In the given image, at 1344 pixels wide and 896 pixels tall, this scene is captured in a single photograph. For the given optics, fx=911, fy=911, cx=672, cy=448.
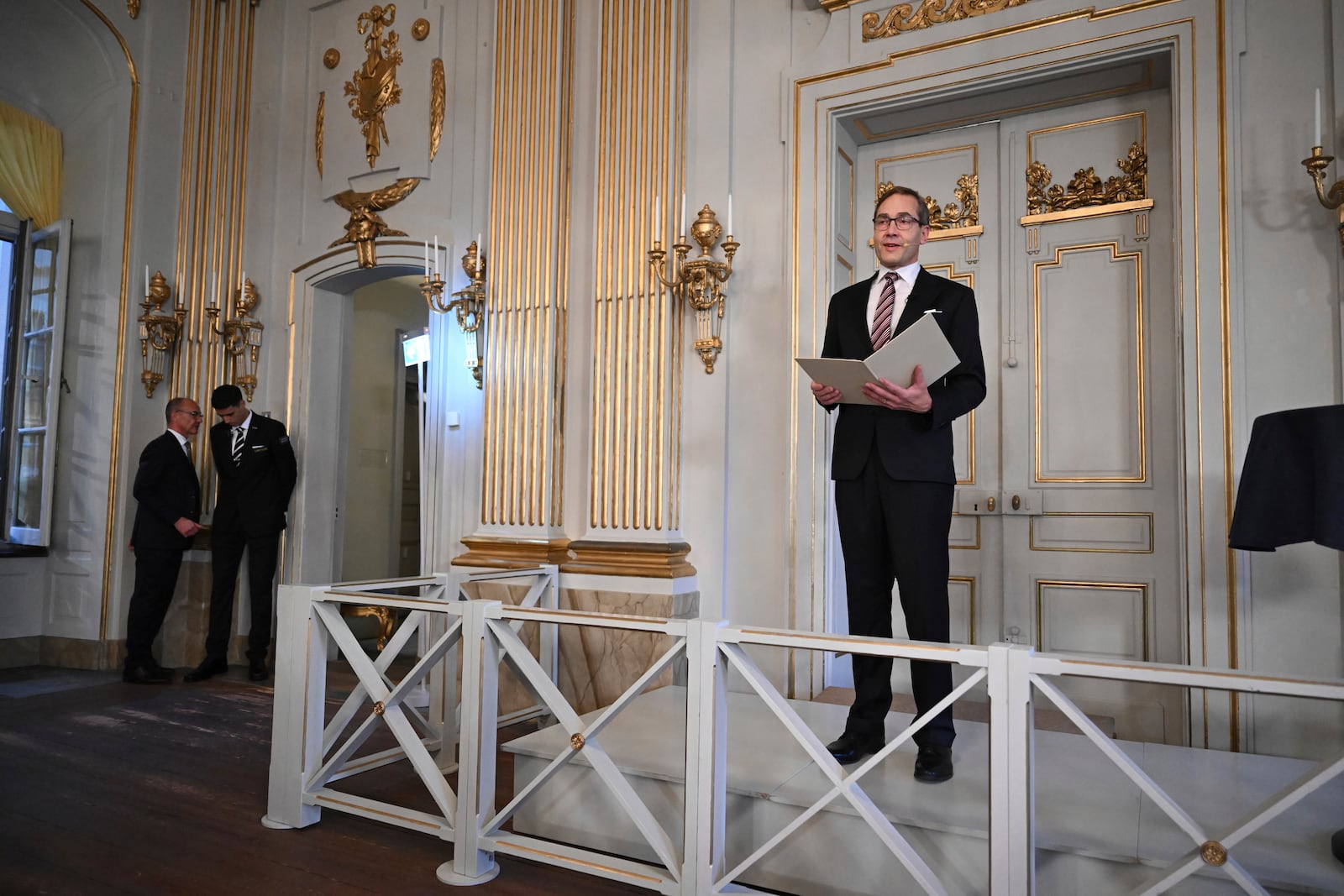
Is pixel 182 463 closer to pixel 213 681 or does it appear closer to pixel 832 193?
pixel 213 681

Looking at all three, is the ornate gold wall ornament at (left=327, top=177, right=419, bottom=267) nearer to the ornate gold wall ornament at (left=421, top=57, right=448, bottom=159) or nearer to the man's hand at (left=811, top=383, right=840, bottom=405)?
the ornate gold wall ornament at (left=421, top=57, right=448, bottom=159)

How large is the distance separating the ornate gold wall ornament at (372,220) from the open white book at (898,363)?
11.1 feet

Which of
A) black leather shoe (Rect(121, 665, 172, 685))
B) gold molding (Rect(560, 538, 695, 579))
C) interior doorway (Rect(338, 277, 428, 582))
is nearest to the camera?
gold molding (Rect(560, 538, 695, 579))

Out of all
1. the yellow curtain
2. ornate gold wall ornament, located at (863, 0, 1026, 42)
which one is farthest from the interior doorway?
ornate gold wall ornament, located at (863, 0, 1026, 42)

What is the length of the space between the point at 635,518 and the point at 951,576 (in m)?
1.30

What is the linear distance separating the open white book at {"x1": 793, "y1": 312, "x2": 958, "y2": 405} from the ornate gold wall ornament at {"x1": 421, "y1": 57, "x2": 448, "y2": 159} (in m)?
3.36

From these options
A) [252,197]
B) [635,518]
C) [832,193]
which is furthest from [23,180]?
[832,193]

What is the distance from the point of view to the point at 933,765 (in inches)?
88.2

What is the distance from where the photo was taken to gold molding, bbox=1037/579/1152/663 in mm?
3271

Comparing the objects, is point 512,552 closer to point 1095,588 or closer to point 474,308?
point 474,308

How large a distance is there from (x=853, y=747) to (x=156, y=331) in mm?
4830

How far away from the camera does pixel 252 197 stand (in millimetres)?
5461

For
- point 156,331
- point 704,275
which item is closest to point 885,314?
point 704,275

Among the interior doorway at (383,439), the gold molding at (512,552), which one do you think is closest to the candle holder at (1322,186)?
the gold molding at (512,552)
